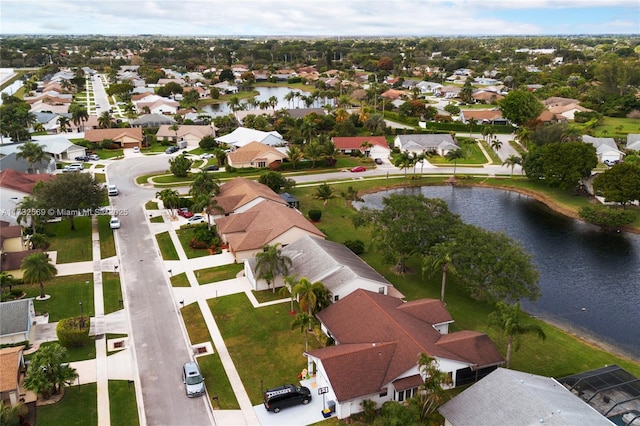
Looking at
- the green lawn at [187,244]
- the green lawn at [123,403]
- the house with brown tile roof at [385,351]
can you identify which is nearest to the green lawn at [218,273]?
the green lawn at [187,244]

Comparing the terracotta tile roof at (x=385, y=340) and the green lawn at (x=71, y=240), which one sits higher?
the terracotta tile roof at (x=385, y=340)

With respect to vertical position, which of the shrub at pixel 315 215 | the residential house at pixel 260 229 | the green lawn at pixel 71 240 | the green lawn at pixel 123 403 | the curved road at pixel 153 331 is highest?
the residential house at pixel 260 229

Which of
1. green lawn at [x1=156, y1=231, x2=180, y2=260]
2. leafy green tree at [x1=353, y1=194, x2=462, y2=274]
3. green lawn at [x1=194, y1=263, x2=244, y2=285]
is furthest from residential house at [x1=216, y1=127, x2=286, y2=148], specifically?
leafy green tree at [x1=353, y1=194, x2=462, y2=274]

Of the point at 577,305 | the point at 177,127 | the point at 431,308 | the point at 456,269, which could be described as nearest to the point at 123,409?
the point at 431,308

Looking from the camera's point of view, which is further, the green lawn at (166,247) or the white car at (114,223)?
the white car at (114,223)

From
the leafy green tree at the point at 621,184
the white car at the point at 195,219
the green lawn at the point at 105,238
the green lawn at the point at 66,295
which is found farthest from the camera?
the leafy green tree at the point at 621,184

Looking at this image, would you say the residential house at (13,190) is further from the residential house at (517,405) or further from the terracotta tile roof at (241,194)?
the residential house at (517,405)

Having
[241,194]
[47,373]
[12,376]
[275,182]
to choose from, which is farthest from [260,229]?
[12,376]
